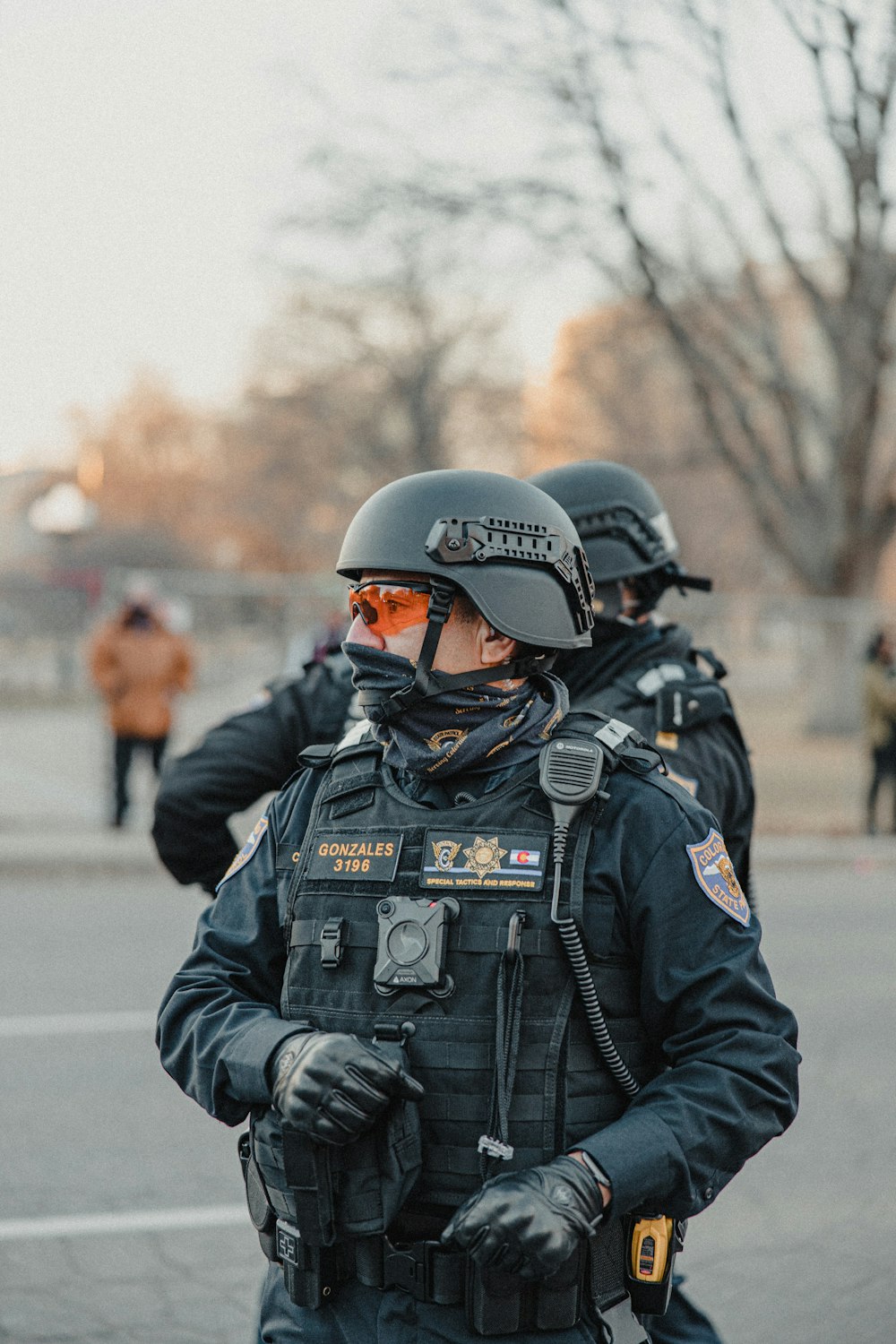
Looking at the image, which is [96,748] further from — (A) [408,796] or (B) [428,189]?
(A) [408,796]

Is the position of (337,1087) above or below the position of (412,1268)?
above

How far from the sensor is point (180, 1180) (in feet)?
15.5

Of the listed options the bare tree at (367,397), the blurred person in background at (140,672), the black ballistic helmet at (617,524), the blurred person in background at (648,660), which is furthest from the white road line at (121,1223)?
the bare tree at (367,397)

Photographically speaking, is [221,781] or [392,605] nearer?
[392,605]

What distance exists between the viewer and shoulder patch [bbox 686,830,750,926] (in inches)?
80.9

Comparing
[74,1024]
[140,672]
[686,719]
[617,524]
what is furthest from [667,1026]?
Result: [140,672]

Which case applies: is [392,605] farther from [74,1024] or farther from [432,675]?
[74,1024]

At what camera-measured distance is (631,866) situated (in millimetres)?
2045

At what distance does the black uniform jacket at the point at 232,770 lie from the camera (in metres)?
3.63

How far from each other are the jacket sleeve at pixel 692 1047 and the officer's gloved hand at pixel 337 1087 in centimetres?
27

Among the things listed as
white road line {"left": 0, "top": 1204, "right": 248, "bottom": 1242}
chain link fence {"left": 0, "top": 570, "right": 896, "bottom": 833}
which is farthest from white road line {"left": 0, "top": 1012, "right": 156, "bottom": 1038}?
chain link fence {"left": 0, "top": 570, "right": 896, "bottom": 833}

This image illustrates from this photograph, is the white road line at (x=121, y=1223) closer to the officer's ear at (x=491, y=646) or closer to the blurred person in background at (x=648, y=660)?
the blurred person in background at (x=648, y=660)

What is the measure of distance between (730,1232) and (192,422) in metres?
59.1

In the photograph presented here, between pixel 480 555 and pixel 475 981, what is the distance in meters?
0.60
